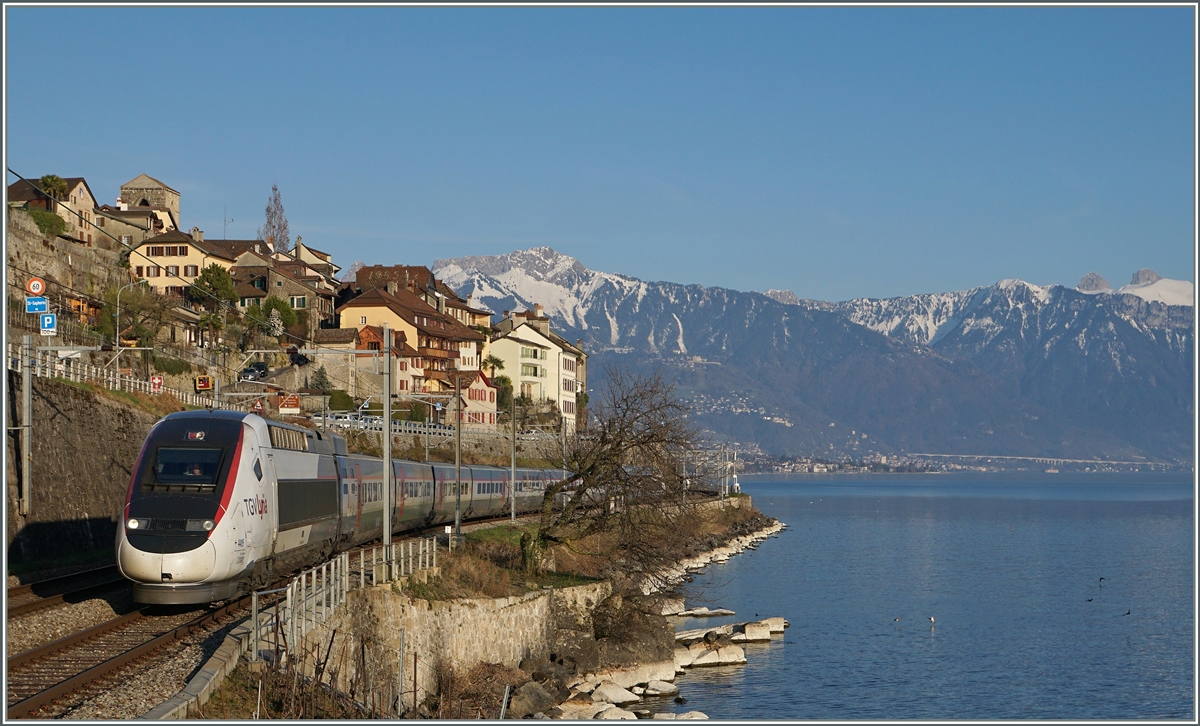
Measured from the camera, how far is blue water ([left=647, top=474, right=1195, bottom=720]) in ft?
150

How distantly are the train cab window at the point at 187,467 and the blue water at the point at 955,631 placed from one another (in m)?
Result: 20.0

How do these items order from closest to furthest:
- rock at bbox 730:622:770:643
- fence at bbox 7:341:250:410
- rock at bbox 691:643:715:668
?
1. fence at bbox 7:341:250:410
2. rock at bbox 691:643:715:668
3. rock at bbox 730:622:770:643

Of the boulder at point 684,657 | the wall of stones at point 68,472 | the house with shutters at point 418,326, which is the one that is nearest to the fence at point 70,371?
the wall of stones at point 68,472

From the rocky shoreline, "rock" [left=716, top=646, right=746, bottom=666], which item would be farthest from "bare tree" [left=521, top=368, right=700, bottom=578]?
"rock" [left=716, top=646, right=746, bottom=666]

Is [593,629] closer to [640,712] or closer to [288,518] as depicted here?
[640,712]

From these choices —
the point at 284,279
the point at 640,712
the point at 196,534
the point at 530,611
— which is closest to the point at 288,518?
the point at 196,534

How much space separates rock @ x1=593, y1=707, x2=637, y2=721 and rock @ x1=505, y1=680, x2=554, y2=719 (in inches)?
69.9

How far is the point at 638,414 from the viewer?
4234 centimetres

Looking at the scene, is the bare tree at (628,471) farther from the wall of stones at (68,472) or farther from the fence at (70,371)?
the wall of stones at (68,472)

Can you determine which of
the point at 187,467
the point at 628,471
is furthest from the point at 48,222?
the point at 187,467

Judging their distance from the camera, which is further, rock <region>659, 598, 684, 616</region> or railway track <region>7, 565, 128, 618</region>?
rock <region>659, 598, 684, 616</region>

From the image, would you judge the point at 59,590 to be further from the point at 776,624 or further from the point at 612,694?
the point at 776,624

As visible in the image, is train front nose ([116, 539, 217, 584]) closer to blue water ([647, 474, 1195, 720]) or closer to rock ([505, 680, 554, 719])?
rock ([505, 680, 554, 719])

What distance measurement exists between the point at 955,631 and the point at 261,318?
234ft
